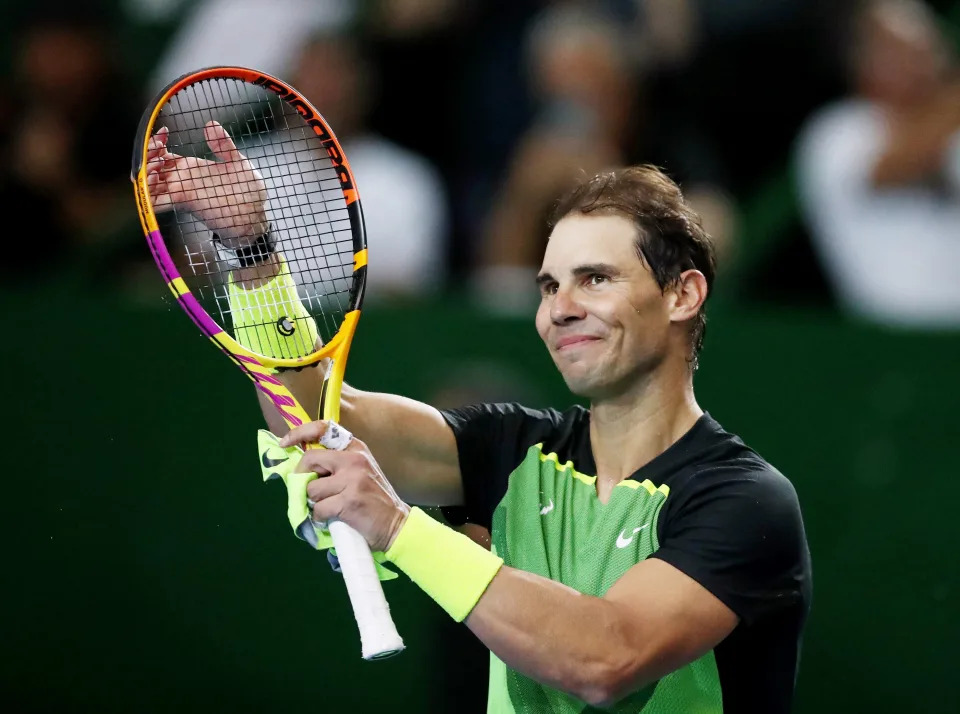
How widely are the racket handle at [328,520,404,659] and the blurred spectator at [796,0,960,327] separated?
3273mm

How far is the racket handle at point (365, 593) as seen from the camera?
232cm

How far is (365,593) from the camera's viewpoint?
7.72 feet

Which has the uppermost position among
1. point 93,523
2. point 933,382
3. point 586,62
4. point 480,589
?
point 586,62

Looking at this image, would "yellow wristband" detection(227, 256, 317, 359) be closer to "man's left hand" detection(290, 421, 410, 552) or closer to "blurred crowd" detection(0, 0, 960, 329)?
"man's left hand" detection(290, 421, 410, 552)

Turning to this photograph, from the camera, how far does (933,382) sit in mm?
4859

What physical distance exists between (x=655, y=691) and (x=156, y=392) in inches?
116

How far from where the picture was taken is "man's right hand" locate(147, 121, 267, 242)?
2770mm

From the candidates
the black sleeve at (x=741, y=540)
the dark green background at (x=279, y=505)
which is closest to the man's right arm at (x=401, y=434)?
the black sleeve at (x=741, y=540)

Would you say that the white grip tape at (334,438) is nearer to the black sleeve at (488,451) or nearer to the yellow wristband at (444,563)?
the yellow wristband at (444,563)

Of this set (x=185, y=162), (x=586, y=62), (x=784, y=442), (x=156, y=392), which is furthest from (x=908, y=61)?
(x=185, y=162)

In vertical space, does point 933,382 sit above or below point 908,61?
below

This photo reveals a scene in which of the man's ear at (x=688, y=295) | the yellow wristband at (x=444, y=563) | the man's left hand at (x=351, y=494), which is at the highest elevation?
the man's ear at (x=688, y=295)

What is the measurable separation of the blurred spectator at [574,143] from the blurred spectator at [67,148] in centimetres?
160

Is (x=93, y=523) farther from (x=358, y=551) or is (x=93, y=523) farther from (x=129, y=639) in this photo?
(x=358, y=551)
